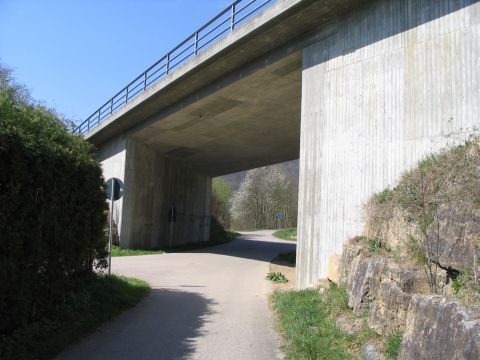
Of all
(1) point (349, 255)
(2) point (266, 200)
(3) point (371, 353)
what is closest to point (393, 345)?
(3) point (371, 353)

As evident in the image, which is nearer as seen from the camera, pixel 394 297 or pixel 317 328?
pixel 394 297

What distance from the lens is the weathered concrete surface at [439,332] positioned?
2932 millimetres

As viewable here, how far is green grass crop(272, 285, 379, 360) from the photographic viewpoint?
527cm

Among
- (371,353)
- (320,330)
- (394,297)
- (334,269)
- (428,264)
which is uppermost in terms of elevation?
(428,264)

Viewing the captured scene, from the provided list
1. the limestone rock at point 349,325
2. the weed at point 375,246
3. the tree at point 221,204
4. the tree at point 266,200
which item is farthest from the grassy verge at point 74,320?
the tree at point 266,200

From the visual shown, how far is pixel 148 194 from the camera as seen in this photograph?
25.3 m

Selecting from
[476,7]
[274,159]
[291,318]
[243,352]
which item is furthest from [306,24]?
[274,159]

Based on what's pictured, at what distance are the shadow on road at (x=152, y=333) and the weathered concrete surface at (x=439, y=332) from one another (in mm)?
2963

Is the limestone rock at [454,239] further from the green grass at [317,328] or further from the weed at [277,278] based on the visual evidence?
the weed at [277,278]

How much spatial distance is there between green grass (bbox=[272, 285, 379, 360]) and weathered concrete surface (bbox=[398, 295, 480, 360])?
52.9 inches

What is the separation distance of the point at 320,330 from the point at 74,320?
3.62 meters

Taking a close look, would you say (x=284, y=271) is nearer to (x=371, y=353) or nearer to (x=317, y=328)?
(x=317, y=328)

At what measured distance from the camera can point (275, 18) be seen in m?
11.8

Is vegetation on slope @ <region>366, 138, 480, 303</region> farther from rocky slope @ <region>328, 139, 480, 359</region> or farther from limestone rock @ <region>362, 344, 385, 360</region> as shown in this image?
limestone rock @ <region>362, 344, 385, 360</region>
